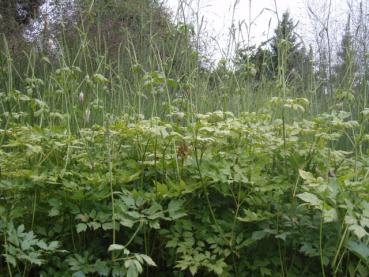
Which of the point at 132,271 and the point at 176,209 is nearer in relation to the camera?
the point at 132,271

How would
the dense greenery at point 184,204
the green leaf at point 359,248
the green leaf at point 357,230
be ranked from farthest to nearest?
the dense greenery at point 184,204
the green leaf at point 359,248
the green leaf at point 357,230

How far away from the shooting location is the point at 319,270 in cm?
139

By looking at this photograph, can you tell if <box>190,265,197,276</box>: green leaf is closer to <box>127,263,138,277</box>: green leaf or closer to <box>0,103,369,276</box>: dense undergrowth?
<box>0,103,369,276</box>: dense undergrowth

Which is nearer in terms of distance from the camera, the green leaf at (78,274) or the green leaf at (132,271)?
the green leaf at (132,271)

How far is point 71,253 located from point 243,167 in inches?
25.7

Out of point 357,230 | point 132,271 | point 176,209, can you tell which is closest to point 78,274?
point 132,271

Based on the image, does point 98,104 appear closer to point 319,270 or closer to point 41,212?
point 41,212

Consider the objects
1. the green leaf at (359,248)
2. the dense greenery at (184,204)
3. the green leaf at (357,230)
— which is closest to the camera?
the green leaf at (357,230)

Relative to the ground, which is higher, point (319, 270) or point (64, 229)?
point (64, 229)

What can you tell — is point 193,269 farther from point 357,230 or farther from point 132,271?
point 357,230

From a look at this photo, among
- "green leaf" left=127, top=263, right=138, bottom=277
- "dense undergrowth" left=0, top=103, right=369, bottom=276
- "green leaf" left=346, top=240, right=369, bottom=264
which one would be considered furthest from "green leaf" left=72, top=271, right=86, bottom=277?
"green leaf" left=346, top=240, right=369, bottom=264

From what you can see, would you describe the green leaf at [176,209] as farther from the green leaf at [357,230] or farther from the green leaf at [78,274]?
the green leaf at [357,230]

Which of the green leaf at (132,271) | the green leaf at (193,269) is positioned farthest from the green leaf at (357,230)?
the green leaf at (132,271)

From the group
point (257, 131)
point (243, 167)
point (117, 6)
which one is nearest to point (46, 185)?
point (243, 167)
